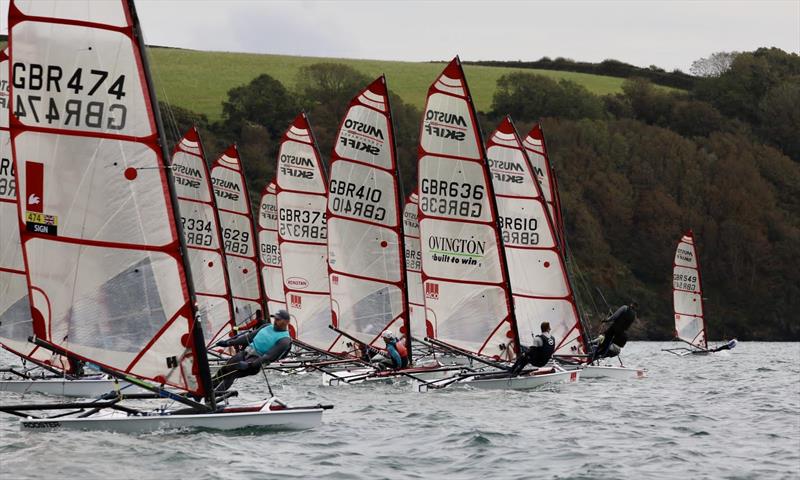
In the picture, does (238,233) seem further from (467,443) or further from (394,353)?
(467,443)

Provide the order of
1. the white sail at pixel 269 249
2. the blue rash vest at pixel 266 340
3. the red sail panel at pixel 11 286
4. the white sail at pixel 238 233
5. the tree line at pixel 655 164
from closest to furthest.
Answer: the blue rash vest at pixel 266 340 < the red sail panel at pixel 11 286 < the white sail at pixel 238 233 < the white sail at pixel 269 249 < the tree line at pixel 655 164

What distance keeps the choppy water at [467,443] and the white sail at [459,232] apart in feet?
8.46

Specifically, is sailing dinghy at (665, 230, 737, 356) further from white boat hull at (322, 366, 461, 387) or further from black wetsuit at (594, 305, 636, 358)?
white boat hull at (322, 366, 461, 387)

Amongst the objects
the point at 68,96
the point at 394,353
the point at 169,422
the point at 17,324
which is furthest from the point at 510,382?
the point at 68,96

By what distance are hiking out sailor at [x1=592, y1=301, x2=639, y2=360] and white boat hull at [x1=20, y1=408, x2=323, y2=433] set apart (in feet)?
44.9

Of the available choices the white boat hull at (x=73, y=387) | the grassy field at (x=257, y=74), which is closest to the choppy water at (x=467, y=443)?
the white boat hull at (x=73, y=387)

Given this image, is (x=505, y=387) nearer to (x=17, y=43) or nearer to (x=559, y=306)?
(x=559, y=306)

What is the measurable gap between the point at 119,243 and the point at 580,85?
3453 inches

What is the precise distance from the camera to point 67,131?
16047 mm

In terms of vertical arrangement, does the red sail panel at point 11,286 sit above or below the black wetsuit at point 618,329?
above

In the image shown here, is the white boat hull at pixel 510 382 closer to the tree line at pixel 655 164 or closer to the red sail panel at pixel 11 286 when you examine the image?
the red sail panel at pixel 11 286

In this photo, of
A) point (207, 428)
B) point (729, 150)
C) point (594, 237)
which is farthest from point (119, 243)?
point (729, 150)

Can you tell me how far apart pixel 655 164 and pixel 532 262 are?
59.7 meters

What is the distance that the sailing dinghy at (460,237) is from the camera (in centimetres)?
2677
